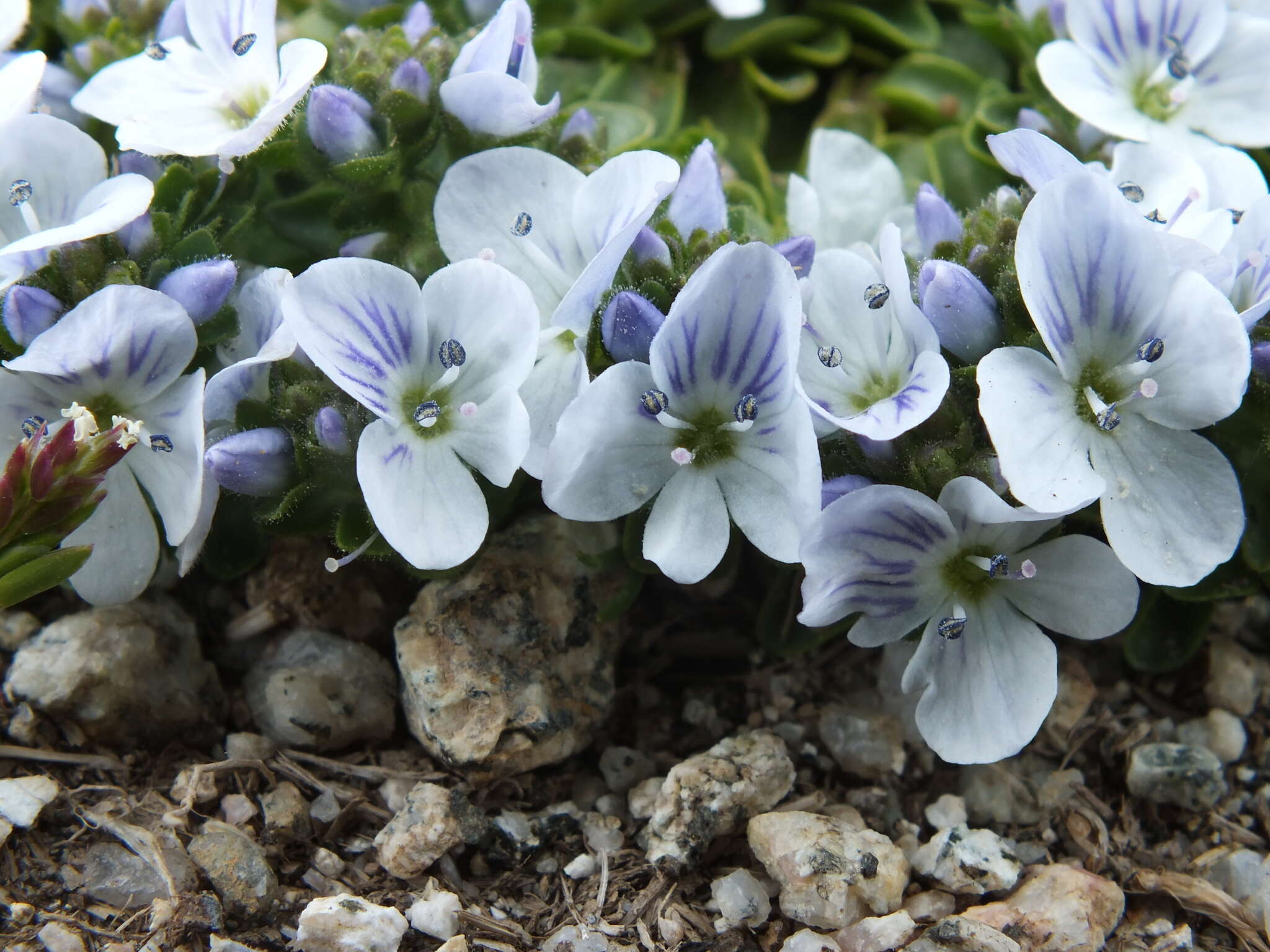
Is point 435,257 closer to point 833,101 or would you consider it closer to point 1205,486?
point 1205,486

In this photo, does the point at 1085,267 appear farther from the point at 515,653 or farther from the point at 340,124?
the point at 340,124

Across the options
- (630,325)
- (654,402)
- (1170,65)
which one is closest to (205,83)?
(630,325)

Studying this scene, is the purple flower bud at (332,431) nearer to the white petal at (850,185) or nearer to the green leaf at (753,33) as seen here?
the white petal at (850,185)

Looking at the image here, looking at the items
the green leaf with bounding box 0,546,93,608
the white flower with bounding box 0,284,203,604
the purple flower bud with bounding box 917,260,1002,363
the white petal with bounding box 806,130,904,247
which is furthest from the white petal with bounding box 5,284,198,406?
the white petal with bounding box 806,130,904,247

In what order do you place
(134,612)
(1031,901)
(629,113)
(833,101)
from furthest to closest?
(833,101) < (629,113) < (134,612) < (1031,901)

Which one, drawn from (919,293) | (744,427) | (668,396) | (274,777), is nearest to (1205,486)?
(919,293)

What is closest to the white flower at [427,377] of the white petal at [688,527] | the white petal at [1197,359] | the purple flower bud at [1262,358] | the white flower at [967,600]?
the white petal at [688,527]
